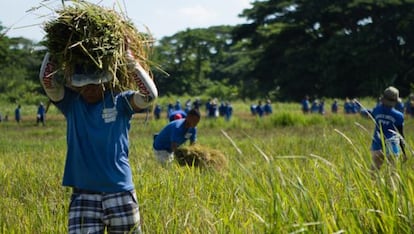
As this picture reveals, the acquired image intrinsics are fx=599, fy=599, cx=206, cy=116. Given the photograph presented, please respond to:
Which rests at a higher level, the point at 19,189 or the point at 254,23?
the point at 254,23

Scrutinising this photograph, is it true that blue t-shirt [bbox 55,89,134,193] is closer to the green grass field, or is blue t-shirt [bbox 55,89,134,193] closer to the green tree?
→ the green grass field

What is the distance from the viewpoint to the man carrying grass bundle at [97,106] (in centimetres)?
313

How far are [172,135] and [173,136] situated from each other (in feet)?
0.06

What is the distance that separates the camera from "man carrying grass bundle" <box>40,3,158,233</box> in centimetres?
313

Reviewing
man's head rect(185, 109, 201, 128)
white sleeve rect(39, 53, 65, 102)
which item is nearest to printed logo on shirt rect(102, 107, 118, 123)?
white sleeve rect(39, 53, 65, 102)

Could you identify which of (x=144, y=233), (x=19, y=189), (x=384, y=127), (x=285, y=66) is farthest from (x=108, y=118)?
(x=285, y=66)

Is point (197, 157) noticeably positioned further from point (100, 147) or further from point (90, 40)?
point (90, 40)

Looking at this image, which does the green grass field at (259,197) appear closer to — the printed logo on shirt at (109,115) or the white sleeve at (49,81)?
the printed logo on shirt at (109,115)

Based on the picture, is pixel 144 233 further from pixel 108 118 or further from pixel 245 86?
pixel 245 86

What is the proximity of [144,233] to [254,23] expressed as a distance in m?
48.4

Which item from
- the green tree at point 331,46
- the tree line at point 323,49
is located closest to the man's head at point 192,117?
the tree line at point 323,49

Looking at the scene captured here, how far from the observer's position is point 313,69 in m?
44.6

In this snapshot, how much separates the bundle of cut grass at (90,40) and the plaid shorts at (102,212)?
0.61 metres

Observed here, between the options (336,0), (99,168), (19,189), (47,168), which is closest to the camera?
(99,168)
